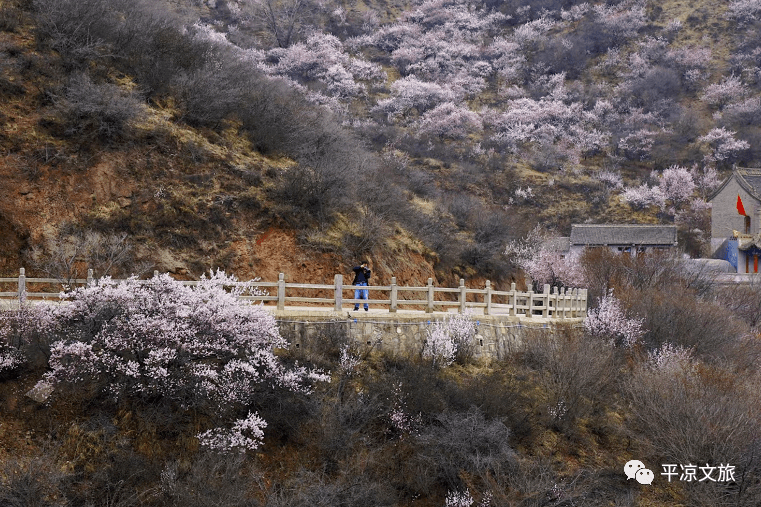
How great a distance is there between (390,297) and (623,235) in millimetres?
31422

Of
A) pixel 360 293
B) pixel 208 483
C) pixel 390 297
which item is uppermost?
pixel 360 293

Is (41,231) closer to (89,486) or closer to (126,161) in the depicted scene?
(126,161)

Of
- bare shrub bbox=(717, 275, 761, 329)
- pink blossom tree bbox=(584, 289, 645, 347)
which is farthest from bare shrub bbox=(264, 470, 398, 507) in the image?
bare shrub bbox=(717, 275, 761, 329)

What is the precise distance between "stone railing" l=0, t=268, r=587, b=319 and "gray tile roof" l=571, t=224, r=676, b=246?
689 inches

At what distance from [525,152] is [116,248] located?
46682 mm

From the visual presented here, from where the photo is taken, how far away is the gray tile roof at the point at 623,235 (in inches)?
1962

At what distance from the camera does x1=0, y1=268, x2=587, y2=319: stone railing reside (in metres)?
19.6

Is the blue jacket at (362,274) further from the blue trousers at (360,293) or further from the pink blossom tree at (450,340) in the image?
the pink blossom tree at (450,340)

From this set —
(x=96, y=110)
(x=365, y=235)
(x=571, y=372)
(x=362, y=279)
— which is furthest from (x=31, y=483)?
(x=365, y=235)

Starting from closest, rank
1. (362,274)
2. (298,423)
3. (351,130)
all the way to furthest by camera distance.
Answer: (298,423), (362,274), (351,130)

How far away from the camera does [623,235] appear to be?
50688 millimetres

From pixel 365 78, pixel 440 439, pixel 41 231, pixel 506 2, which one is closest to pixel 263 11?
pixel 365 78

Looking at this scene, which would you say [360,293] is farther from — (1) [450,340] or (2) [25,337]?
(2) [25,337]

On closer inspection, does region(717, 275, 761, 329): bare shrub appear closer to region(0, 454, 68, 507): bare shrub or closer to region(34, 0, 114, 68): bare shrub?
region(34, 0, 114, 68): bare shrub
